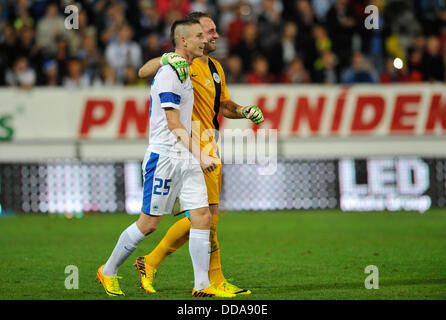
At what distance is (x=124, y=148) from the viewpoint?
15.6 metres

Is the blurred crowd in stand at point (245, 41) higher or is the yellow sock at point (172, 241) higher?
the blurred crowd in stand at point (245, 41)

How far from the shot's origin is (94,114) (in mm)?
15594

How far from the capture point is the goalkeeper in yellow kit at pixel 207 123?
296 inches

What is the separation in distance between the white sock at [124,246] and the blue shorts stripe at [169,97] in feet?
3.50

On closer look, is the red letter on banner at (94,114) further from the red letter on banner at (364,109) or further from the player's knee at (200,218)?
the player's knee at (200,218)

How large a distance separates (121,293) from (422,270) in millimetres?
3052

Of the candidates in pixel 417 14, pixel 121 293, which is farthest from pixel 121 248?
pixel 417 14

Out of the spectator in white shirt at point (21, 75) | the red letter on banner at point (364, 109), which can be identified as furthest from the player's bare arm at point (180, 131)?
the spectator in white shirt at point (21, 75)

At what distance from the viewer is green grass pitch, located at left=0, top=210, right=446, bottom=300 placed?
760 cm

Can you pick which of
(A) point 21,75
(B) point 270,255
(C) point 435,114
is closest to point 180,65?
(B) point 270,255

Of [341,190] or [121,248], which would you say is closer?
[121,248]

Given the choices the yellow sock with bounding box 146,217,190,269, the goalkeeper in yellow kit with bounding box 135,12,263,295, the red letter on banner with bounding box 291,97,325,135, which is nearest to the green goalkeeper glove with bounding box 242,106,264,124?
the goalkeeper in yellow kit with bounding box 135,12,263,295
